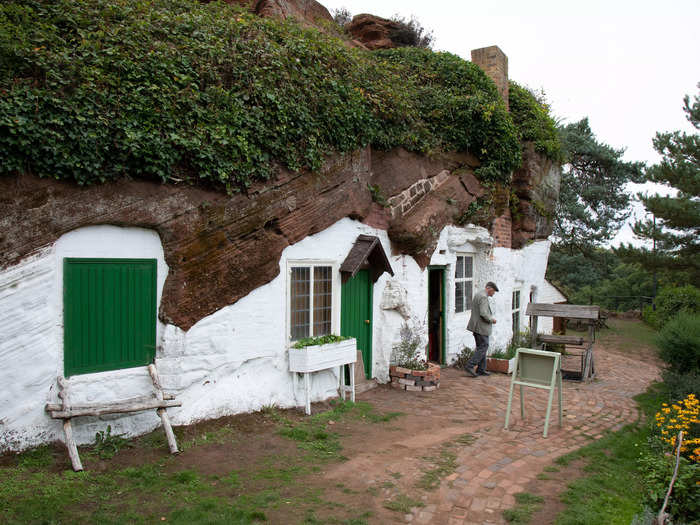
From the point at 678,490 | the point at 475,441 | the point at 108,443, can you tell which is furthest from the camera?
the point at 475,441

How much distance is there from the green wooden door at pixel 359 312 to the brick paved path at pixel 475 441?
0.81 metres

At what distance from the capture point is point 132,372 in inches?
238

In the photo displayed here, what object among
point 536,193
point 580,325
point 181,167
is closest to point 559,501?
point 181,167

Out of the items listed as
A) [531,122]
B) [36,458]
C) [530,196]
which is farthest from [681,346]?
[36,458]

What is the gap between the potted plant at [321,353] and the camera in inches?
293

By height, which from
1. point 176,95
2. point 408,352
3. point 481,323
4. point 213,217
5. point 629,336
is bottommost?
point 629,336

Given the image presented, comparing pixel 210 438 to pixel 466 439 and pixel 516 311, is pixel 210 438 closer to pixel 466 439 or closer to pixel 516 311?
pixel 466 439

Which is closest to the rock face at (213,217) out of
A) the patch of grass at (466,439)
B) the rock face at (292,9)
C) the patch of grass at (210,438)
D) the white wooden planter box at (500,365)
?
the patch of grass at (210,438)

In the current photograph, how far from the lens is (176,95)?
623cm

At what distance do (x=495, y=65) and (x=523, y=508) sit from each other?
10974 millimetres

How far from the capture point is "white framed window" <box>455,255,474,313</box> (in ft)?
38.9

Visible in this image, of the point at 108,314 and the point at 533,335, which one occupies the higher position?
the point at 108,314

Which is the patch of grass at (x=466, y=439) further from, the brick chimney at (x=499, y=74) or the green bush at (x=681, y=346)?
the brick chimney at (x=499, y=74)

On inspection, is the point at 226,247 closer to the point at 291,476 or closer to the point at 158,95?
the point at 158,95
